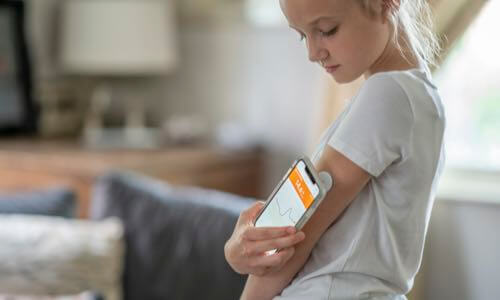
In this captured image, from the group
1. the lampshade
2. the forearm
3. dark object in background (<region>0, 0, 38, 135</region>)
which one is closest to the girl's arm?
the forearm

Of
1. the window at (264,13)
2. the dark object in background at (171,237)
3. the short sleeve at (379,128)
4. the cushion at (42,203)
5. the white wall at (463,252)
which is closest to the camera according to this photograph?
the short sleeve at (379,128)

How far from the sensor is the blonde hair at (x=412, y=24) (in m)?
0.79

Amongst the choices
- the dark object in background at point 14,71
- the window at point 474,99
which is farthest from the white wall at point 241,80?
the window at point 474,99

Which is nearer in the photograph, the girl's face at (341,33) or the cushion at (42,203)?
the girl's face at (341,33)

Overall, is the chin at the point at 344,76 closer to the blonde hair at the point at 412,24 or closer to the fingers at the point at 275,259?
the blonde hair at the point at 412,24

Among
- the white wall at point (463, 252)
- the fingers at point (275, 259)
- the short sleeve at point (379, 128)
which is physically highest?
the short sleeve at point (379, 128)

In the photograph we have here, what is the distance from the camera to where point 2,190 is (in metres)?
2.34

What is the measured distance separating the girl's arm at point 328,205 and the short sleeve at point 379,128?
0.04 feet

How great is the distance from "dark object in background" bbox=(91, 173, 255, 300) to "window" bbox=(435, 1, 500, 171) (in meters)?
0.99

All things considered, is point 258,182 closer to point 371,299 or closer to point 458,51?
point 458,51

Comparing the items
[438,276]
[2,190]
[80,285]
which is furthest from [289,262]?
[2,190]

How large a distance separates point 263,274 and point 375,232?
137mm

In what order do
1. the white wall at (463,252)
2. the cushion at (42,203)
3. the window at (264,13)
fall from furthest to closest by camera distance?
the window at (264,13), the white wall at (463,252), the cushion at (42,203)

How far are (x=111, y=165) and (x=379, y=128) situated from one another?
1.55 m
